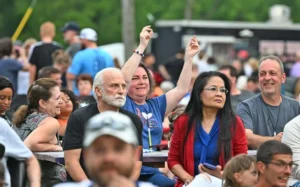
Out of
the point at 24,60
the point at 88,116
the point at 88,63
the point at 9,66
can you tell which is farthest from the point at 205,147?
the point at 24,60

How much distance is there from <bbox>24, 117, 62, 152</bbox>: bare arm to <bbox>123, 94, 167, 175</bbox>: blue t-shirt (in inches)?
27.7

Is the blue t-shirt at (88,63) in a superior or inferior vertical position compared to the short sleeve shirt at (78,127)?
superior

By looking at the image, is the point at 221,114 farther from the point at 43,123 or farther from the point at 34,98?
the point at 34,98

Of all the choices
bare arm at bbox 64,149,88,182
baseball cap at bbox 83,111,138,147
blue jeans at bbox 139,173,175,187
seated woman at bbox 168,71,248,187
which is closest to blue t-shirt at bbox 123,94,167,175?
blue jeans at bbox 139,173,175,187

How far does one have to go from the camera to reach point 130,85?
409 inches

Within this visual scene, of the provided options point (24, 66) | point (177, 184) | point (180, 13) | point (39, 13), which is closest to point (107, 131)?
point (177, 184)

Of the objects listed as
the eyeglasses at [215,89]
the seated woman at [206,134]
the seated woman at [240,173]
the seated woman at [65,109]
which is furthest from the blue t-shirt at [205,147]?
the seated woman at [65,109]

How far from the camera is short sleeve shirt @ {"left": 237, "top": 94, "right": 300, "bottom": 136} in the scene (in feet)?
35.9

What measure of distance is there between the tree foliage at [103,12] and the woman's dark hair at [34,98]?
3380cm

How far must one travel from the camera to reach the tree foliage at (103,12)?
45.6 meters

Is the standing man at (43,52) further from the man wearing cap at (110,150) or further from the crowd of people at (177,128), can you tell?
the man wearing cap at (110,150)

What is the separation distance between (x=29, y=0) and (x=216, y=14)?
39.1 feet

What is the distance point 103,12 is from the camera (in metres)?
48.3

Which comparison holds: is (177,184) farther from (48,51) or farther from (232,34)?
(232,34)
